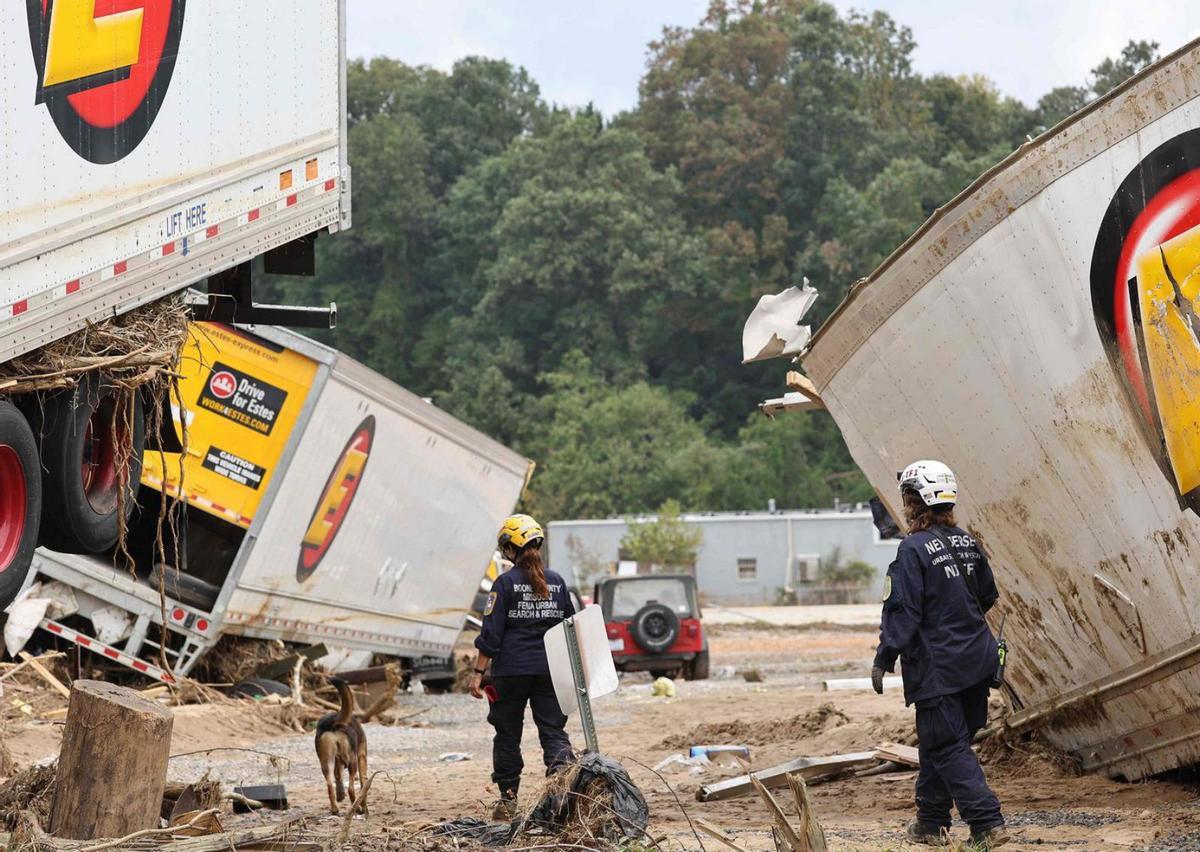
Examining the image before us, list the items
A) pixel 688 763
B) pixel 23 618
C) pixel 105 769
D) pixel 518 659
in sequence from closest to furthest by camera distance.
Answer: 1. pixel 105 769
2. pixel 518 659
3. pixel 688 763
4. pixel 23 618

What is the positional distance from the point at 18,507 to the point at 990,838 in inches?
190

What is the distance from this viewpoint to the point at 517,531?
28.1 ft

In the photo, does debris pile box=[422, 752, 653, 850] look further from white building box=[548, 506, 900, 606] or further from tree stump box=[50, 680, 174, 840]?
white building box=[548, 506, 900, 606]

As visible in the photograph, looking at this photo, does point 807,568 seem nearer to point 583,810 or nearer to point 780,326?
point 780,326

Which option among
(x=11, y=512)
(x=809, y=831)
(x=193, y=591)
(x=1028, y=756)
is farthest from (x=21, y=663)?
(x=809, y=831)

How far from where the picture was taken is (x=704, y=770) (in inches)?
431

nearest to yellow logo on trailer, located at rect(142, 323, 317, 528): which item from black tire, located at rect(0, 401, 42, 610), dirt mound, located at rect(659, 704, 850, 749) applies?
dirt mound, located at rect(659, 704, 850, 749)

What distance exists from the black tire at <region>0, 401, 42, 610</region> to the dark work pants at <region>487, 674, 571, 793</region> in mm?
2411

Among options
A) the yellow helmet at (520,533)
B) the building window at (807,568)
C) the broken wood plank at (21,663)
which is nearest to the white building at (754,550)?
the building window at (807,568)

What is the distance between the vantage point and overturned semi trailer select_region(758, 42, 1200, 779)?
728 centimetres

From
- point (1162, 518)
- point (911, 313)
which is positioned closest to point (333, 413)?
point (911, 313)

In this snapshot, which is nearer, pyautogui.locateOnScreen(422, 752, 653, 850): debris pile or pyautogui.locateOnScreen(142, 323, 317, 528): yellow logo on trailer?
pyautogui.locateOnScreen(422, 752, 653, 850): debris pile

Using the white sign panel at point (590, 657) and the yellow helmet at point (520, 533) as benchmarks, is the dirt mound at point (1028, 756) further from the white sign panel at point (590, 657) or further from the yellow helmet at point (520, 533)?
the white sign panel at point (590, 657)

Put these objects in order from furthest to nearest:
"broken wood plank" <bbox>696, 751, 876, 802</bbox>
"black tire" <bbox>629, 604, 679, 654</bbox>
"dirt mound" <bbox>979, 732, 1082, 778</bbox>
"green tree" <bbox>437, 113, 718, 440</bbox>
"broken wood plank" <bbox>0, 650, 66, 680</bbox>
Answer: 1. "green tree" <bbox>437, 113, 718, 440</bbox>
2. "black tire" <bbox>629, 604, 679, 654</bbox>
3. "broken wood plank" <bbox>0, 650, 66, 680</bbox>
4. "broken wood plank" <bbox>696, 751, 876, 802</bbox>
5. "dirt mound" <bbox>979, 732, 1082, 778</bbox>
